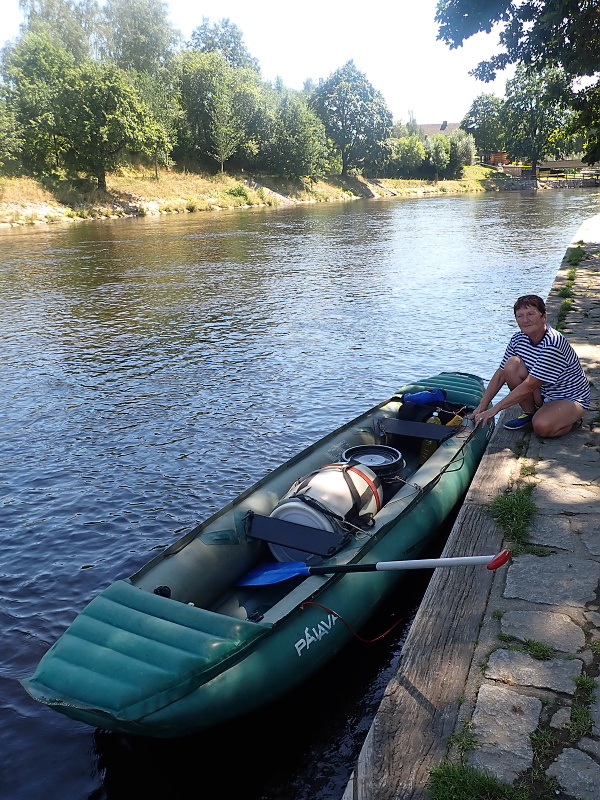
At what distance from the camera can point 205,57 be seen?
55594 millimetres

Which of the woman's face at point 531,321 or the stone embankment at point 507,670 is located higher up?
the woman's face at point 531,321

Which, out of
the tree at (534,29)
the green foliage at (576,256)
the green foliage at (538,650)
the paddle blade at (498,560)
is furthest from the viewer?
the green foliage at (576,256)

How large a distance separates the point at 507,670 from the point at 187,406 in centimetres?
700

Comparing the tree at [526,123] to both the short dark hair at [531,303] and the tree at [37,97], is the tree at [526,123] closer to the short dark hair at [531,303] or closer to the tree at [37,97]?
the tree at [37,97]

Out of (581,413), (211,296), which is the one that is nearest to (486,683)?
(581,413)

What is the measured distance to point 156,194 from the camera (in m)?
44.2

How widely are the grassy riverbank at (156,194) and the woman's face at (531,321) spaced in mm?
35394

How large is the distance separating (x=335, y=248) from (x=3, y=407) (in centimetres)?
1766

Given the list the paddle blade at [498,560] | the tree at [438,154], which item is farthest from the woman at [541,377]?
the tree at [438,154]

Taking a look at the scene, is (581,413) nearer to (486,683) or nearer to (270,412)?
(486,683)

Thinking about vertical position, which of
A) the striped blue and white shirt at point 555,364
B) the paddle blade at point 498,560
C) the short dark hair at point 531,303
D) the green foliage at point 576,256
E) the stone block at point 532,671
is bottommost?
the stone block at point 532,671

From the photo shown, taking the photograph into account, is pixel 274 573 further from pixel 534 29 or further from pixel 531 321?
pixel 534 29

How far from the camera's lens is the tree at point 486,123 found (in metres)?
86.3

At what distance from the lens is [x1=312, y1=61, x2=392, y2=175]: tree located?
67.1m
